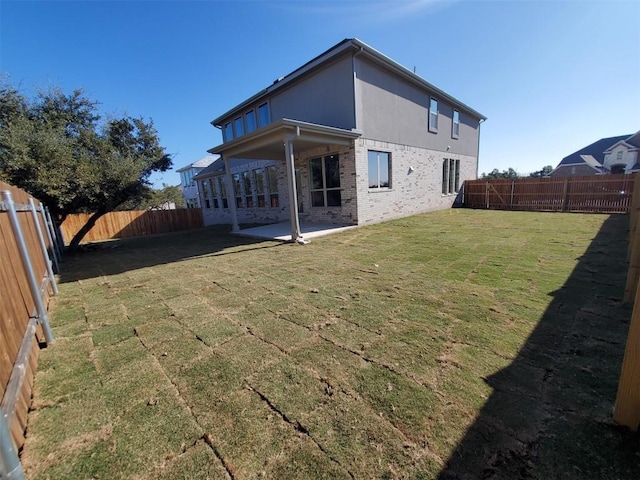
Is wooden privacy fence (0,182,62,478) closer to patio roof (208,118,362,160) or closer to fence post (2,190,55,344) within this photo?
fence post (2,190,55,344)

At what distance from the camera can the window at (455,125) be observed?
14.5 m

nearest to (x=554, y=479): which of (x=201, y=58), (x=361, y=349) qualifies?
(x=361, y=349)

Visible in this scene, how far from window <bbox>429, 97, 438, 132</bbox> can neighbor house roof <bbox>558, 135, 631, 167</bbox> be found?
110 feet

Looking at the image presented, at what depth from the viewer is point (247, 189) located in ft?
46.5

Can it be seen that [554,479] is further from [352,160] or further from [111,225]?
[111,225]

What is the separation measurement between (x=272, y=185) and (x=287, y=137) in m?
6.06

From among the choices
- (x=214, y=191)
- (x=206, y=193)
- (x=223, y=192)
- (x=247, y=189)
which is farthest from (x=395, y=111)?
(x=206, y=193)

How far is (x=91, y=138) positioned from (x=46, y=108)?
5251 millimetres

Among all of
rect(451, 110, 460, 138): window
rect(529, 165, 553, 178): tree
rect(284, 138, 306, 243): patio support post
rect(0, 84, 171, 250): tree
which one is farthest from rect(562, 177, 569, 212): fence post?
rect(529, 165, 553, 178): tree

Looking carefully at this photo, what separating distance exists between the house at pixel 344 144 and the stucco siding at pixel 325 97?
0.11 feet

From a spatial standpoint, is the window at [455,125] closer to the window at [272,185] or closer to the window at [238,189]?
the window at [272,185]

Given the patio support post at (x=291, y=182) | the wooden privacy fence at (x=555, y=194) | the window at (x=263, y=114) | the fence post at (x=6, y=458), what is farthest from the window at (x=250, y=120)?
the fence post at (x=6, y=458)

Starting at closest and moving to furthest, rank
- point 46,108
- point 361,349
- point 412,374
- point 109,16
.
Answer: point 412,374 < point 361,349 < point 109,16 < point 46,108

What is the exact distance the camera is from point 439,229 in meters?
8.35
